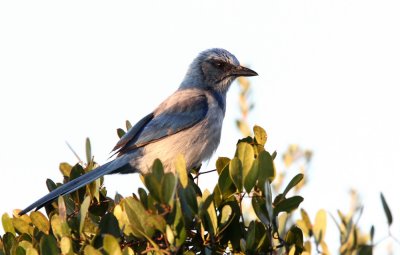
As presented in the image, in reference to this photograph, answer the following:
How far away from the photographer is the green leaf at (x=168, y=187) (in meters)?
3.30

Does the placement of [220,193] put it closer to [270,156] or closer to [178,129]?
[270,156]

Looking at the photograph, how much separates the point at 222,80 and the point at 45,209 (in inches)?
138

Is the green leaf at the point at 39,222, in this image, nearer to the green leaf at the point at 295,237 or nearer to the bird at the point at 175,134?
the green leaf at the point at 295,237

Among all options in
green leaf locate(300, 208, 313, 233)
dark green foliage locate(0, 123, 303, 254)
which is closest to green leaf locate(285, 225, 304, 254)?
dark green foliage locate(0, 123, 303, 254)

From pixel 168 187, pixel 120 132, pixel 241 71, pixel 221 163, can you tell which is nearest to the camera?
pixel 168 187

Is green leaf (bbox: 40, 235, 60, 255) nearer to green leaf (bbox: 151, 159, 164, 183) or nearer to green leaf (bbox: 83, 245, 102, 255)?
green leaf (bbox: 83, 245, 102, 255)

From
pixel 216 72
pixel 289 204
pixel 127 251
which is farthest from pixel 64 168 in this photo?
pixel 216 72

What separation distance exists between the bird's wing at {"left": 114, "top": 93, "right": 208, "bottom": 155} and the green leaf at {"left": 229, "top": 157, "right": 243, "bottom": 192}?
238 centimetres

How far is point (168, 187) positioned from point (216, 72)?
4544 mm

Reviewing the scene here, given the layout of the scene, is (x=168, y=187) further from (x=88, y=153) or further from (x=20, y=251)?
(x=88, y=153)

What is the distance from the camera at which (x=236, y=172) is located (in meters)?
3.86

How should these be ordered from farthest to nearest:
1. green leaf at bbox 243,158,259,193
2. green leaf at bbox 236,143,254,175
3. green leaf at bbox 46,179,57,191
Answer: green leaf at bbox 46,179,57,191 → green leaf at bbox 236,143,254,175 → green leaf at bbox 243,158,259,193

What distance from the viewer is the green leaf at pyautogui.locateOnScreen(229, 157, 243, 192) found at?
12.7 ft

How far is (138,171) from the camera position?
636cm
